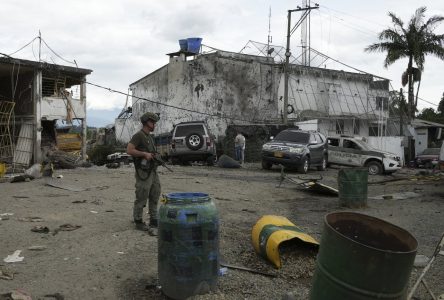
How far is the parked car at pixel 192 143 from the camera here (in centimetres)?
2067

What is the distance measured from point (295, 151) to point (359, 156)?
→ 4551 mm

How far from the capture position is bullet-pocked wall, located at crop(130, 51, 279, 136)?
99.9 ft

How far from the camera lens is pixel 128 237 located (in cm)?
659

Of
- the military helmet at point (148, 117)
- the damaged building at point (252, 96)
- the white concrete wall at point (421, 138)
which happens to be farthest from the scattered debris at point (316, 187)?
the white concrete wall at point (421, 138)

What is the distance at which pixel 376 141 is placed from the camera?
3300cm

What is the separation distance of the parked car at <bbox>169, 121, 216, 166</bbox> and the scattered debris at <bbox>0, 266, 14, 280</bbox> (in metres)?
15.6

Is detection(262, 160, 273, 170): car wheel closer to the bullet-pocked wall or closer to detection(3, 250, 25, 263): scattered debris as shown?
the bullet-pocked wall

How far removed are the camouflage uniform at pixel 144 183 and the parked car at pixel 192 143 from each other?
44.5 ft

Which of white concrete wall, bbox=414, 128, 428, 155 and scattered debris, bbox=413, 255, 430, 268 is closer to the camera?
scattered debris, bbox=413, 255, 430, 268

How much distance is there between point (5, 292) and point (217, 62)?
26.9 metres

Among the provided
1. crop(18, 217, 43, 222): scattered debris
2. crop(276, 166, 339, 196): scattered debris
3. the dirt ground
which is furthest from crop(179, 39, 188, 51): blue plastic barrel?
crop(18, 217, 43, 222): scattered debris

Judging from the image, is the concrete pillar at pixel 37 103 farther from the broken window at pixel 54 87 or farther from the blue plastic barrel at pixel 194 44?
the blue plastic barrel at pixel 194 44

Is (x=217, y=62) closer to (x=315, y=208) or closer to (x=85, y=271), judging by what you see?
(x=315, y=208)

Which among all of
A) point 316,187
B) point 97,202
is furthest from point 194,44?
point 97,202
